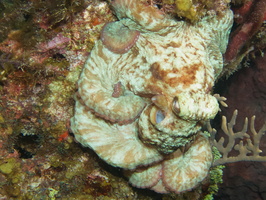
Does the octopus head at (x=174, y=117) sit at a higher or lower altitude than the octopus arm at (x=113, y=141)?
higher

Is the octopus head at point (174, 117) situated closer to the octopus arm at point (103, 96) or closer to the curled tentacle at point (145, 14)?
the octopus arm at point (103, 96)

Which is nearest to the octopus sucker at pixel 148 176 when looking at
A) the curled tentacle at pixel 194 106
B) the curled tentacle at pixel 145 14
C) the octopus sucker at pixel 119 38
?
the curled tentacle at pixel 194 106

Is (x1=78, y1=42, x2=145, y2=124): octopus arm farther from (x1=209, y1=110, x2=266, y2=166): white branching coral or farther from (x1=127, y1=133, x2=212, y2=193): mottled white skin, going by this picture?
(x1=209, y1=110, x2=266, y2=166): white branching coral

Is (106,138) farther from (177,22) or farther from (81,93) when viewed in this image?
(177,22)

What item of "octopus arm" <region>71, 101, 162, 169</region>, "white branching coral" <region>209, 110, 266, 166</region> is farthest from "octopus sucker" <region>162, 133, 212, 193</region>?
"white branching coral" <region>209, 110, 266, 166</region>

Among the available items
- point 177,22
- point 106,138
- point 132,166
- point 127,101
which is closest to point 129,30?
point 177,22

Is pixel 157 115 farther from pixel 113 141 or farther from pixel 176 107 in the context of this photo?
pixel 113 141
